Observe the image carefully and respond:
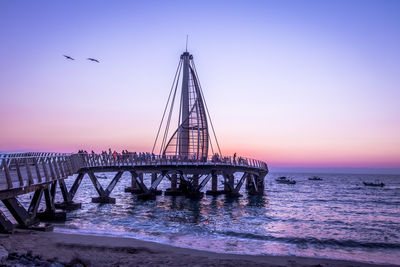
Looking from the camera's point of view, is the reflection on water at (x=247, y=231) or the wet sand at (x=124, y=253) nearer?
the wet sand at (x=124, y=253)

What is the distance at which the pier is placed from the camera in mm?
16286

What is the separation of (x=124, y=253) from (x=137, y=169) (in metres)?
25.0

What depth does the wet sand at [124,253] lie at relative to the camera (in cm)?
1244

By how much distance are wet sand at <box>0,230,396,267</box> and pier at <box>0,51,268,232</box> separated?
160 cm

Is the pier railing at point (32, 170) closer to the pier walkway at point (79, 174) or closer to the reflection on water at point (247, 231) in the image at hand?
the pier walkway at point (79, 174)

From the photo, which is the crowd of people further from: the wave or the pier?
the wave

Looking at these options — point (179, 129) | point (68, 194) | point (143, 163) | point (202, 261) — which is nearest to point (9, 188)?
point (202, 261)

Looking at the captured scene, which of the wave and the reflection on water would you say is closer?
the reflection on water

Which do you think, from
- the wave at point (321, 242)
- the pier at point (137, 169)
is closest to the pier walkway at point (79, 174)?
the pier at point (137, 169)

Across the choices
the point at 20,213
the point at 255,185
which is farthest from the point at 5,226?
the point at 255,185

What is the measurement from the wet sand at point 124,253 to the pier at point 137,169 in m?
1.60

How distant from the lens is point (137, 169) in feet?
127

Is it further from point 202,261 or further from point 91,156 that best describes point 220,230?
point 91,156

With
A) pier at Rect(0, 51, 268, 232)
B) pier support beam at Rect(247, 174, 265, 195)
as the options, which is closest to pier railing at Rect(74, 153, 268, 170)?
pier at Rect(0, 51, 268, 232)
